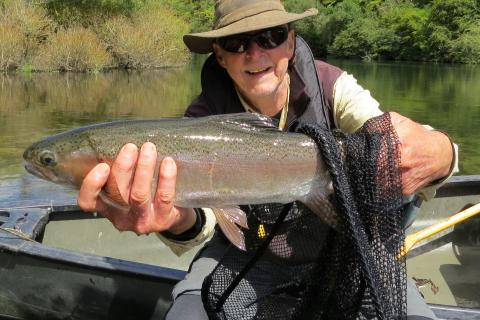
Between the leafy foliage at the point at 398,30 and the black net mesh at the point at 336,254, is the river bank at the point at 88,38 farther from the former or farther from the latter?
the leafy foliage at the point at 398,30

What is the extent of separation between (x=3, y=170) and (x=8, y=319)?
6274 mm

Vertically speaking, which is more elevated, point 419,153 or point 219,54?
point 219,54

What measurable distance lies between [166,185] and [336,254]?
35.8 inches

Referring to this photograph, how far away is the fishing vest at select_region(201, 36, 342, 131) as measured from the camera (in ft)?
11.4

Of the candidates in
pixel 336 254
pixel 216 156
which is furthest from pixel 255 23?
pixel 336 254

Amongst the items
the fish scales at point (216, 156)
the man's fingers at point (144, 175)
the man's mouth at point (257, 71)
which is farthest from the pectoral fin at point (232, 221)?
the man's mouth at point (257, 71)

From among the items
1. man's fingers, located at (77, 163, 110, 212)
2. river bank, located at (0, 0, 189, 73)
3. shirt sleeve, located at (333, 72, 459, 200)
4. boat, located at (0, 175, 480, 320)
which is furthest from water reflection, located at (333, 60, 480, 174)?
river bank, located at (0, 0, 189, 73)

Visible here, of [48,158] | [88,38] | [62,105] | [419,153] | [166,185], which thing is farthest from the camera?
[88,38]

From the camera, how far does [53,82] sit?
96.1 feet

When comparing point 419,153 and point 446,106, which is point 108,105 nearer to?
point 446,106

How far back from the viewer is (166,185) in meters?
2.79

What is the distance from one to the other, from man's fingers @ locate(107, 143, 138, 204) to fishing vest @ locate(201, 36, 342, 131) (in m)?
1.06

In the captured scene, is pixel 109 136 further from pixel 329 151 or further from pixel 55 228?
pixel 55 228

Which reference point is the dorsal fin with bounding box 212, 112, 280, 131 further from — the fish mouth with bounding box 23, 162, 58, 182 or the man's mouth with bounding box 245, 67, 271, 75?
the fish mouth with bounding box 23, 162, 58, 182
